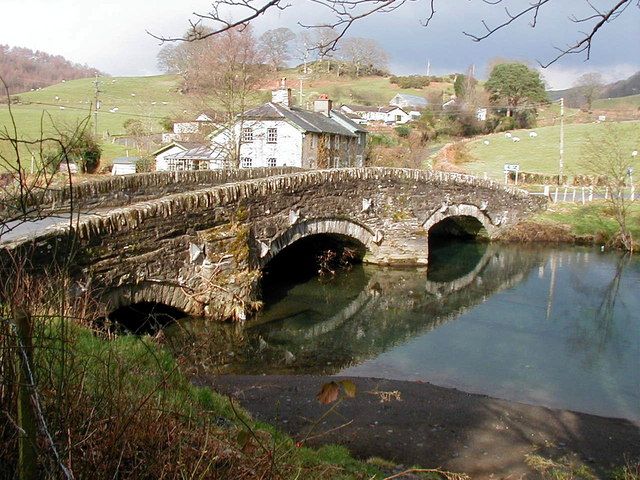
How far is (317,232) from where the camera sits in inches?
640

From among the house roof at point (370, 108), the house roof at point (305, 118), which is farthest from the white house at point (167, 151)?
the house roof at point (370, 108)

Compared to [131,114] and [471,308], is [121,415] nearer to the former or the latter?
[471,308]

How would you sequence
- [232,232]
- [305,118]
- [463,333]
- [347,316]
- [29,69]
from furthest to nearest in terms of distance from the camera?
[305,118], [347,316], [463,333], [232,232], [29,69]

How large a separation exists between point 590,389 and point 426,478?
581 cm

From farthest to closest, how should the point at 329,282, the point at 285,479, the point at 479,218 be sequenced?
1. the point at 479,218
2. the point at 329,282
3. the point at 285,479

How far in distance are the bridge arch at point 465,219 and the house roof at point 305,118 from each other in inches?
382

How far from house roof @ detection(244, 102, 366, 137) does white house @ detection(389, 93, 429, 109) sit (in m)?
29.9

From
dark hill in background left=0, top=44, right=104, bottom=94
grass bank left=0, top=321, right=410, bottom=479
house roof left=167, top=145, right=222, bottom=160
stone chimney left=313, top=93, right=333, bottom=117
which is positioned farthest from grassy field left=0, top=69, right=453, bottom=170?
grass bank left=0, top=321, right=410, bottom=479

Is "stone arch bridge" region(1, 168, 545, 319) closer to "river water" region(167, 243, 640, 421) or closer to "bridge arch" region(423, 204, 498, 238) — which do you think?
"bridge arch" region(423, 204, 498, 238)

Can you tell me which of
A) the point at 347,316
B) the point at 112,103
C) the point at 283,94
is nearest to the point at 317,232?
the point at 347,316

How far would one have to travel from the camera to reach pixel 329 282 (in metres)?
17.6

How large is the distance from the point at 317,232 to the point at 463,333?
4.96 meters

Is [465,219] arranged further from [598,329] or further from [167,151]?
[167,151]

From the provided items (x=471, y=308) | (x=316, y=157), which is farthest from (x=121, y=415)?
(x=316, y=157)
